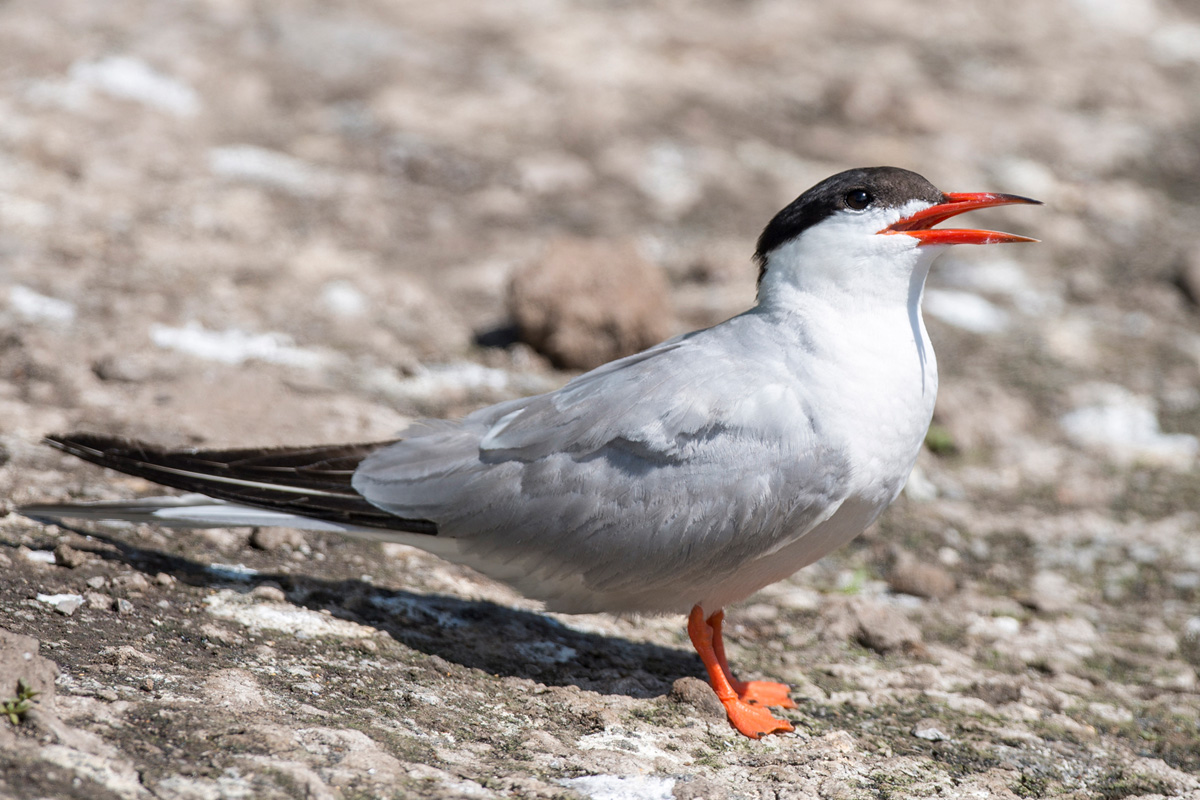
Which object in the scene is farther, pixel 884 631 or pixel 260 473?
pixel 884 631

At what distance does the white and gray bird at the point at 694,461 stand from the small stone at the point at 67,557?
109 mm

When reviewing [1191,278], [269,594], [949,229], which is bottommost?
[269,594]

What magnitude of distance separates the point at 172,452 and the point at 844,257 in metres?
1.97

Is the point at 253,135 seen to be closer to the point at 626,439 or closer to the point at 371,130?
the point at 371,130

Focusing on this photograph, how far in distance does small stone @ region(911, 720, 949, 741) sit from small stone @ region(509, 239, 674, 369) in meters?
2.22

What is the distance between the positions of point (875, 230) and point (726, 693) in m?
1.36

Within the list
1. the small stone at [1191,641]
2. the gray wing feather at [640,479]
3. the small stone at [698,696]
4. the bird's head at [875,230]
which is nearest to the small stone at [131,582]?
the gray wing feather at [640,479]

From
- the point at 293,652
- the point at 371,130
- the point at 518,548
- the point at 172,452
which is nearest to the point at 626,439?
the point at 518,548

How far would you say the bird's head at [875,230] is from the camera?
3.20m

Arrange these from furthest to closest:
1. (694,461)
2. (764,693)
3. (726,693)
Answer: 1. (764,693)
2. (726,693)
3. (694,461)

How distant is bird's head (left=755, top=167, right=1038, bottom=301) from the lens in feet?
10.5

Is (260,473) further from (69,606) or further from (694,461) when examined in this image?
(694,461)

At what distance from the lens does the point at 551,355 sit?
5148 millimetres

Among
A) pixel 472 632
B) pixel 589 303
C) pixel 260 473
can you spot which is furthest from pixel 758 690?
pixel 589 303
